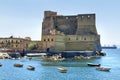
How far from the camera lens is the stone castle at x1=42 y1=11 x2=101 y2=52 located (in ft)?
395

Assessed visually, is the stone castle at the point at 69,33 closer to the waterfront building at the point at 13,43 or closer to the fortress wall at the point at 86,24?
the fortress wall at the point at 86,24

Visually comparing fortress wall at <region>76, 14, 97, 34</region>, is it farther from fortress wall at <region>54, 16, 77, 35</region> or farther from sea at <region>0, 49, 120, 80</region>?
sea at <region>0, 49, 120, 80</region>

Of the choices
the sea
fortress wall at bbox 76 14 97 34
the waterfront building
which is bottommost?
the sea

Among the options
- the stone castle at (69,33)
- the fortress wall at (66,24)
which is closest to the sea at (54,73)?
the stone castle at (69,33)

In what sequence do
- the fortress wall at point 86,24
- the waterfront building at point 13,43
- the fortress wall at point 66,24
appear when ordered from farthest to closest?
the fortress wall at point 66,24 → the fortress wall at point 86,24 → the waterfront building at point 13,43

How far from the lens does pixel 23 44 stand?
125375 mm

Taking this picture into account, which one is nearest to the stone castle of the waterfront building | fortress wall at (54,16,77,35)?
fortress wall at (54,16,77,35)

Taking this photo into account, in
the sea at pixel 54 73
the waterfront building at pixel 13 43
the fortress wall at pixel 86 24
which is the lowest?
the sea at pixel 54 73

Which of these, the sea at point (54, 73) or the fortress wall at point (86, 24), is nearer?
the sea at point (54, 73)

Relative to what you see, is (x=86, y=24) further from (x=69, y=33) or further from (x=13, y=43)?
(x=13, y=43)

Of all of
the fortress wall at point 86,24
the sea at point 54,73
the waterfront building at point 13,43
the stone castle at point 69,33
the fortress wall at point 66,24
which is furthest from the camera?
the fortress wall at point 66,24

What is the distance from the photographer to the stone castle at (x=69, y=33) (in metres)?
120

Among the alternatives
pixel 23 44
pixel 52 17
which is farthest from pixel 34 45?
pixel 52 17

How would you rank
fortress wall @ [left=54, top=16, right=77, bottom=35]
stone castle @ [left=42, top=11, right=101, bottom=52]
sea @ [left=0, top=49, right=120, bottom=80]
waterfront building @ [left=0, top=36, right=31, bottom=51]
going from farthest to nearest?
1. fortress wall @ [left=54, top=16, right=77, bottom=35]
2. waterfront building @ [left=0, top=36, right=31, bottom=51]
3. stone castle @ [left=42, top=11, right=101, bottom=52]
4. sea @ [left=0, top=49, right=120, bottom=80]
